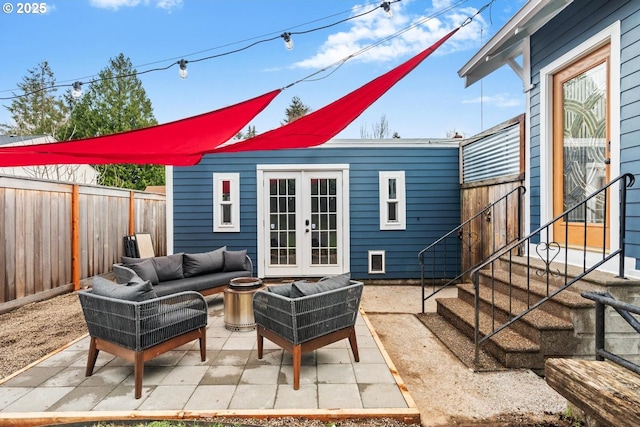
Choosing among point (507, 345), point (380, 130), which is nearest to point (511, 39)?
point (507, 345)

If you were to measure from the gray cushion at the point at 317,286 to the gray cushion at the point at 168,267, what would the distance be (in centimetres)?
247

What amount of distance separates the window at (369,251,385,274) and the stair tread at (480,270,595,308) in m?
2.30

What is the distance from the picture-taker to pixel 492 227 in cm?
499

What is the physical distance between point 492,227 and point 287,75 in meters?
18.0

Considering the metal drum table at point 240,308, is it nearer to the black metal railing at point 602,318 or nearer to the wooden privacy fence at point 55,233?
the black metal railing at point 602,318

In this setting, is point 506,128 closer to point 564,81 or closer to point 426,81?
point 564,81

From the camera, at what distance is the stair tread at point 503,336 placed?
8.96ft

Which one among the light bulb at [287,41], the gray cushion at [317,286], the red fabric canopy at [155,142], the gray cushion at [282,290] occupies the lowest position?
the gray cushion at [282,290]

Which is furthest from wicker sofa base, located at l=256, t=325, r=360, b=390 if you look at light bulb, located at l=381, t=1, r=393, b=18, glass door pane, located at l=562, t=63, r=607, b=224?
light bulb, located at l=381, t=1, r=393, b=18

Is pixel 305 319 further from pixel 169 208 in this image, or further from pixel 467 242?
pixel 169 208

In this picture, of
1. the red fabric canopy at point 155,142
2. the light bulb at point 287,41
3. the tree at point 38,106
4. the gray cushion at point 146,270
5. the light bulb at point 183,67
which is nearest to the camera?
the red fabric canopy at point 155,142

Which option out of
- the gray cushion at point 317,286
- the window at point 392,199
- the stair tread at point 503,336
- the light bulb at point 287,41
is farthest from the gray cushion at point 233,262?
the light bulb at point 287,41

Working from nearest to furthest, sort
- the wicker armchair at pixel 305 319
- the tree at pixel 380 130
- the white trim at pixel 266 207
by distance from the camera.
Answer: the wicker armchair at pixel 305 319, the white trim at pixel 266 207, the tree at pixel 380 130

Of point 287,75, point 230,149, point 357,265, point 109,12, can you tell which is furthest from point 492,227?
point 287,75
